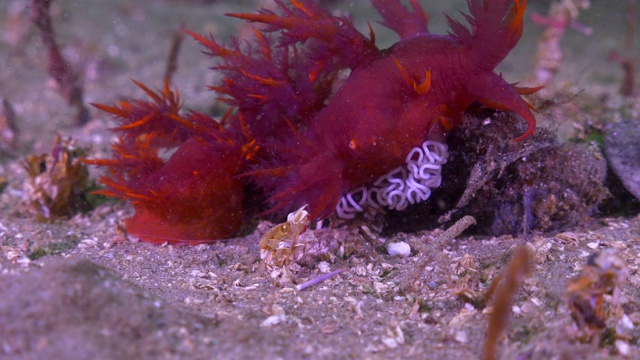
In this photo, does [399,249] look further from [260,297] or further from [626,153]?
[626,153]

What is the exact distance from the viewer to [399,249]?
2.76 meters

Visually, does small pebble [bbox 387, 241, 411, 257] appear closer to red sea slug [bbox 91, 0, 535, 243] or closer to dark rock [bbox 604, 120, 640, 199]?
red sea slug [bbox 91, 0, 535, 243]

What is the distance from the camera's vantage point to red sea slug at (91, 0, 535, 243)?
248 cm

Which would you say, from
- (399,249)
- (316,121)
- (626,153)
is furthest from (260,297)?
(626,153)

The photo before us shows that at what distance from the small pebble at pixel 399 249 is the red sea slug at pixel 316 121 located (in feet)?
0.74

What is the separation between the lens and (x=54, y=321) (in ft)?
5.21

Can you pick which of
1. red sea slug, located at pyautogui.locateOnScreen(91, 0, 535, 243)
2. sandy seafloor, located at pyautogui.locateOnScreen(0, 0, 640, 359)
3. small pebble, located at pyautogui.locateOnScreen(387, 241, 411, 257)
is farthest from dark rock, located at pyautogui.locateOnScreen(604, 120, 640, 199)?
small pebble, located at pyautogui.locateOnScreen(387, 241, 411, 257)

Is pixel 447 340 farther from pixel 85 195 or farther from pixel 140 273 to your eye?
pixel 85 195

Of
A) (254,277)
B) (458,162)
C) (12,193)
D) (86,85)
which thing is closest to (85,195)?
(12,193)

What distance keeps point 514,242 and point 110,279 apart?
2124 mm

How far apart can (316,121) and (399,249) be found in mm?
884

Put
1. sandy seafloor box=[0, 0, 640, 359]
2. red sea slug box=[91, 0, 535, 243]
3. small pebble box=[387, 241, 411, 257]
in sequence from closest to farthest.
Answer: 1. sandy seafloor box=[0, 0, 640, 359]
2. red sea slug box=[91, 0, 535, 243]
3. small pebble box=[387, 241, 411, 257]

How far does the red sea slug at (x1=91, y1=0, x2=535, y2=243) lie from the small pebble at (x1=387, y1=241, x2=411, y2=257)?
Result: 23 cm

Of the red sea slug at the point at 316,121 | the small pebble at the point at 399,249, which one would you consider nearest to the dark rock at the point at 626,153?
the red sea slug at the point at 316,121
